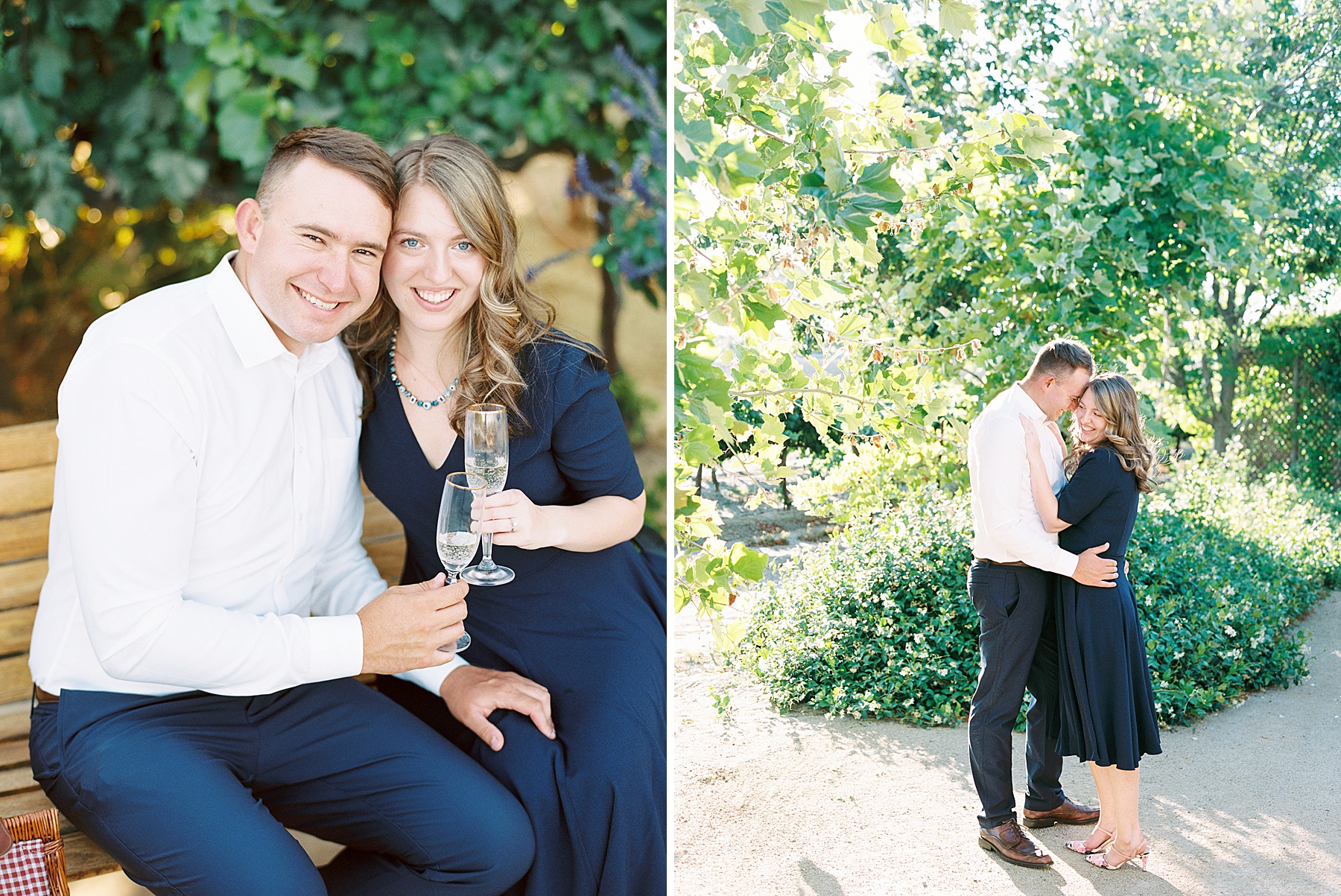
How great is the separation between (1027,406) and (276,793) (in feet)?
6.99

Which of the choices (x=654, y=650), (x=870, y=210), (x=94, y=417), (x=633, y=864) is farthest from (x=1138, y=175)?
(x=94, y=417)

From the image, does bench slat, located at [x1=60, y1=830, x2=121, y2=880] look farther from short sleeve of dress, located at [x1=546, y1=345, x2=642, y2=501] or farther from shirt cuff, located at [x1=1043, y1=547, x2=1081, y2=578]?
shirt cuff, located at [x1=1043, y1=547, x2=1081, y2=578]

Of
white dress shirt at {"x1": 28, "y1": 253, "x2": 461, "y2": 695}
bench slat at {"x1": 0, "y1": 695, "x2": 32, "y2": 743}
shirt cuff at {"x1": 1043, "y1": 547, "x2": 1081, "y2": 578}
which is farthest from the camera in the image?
shirt cuff at {"x1": 1043, "y1": 547, "x2": 1081, "y2": 578}

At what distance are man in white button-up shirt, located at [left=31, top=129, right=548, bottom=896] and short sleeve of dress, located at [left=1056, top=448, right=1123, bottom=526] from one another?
65.0 inches

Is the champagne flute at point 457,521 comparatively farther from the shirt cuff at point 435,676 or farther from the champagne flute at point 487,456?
the shirt cuff at point 435,676

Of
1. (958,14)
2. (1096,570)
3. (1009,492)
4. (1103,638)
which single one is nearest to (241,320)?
(958,14)

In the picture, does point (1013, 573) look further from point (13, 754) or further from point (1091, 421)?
point (13, 754)

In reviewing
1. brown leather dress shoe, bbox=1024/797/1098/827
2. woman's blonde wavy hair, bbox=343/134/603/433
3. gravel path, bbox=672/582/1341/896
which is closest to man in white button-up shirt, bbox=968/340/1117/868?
brown leather dress shoe, bbox=1024/797/1098/827

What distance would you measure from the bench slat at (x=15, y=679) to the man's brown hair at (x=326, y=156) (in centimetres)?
110

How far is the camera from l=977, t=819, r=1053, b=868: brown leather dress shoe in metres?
2.72

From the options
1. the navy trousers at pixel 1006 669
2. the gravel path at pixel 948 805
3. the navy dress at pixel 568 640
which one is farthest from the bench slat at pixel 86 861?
the navy trousers at pixel 1006 669

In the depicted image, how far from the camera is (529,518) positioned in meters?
1.65

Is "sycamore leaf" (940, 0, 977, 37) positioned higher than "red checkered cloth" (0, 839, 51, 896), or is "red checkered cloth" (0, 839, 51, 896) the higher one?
"sycamore leaf" (940, 0, 977, 37)

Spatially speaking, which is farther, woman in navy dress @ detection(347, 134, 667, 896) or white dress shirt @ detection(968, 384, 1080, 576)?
white dress shirt @ detection(968, 384, 1080, 576)
